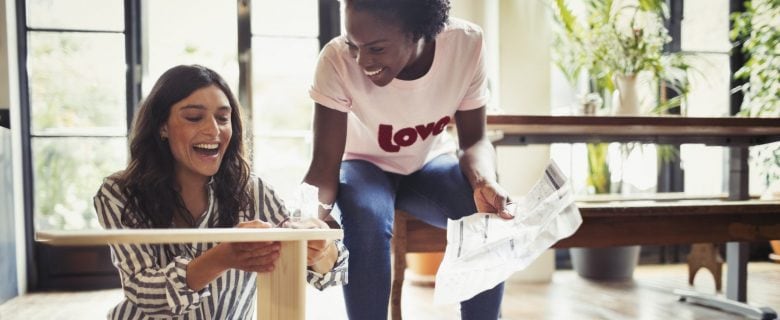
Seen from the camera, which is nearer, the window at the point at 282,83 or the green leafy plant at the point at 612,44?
the green leafy plant at the point at 612,44

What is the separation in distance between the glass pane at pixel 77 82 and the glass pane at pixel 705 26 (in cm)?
333

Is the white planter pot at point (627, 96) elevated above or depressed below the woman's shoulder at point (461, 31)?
below

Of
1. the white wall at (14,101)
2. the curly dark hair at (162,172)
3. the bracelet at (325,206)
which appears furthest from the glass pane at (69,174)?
the bracelet at (325,206)

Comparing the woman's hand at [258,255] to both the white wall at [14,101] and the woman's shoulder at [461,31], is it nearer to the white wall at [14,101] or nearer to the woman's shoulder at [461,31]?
the woman's shoulder at [461,31]

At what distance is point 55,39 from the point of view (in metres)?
2.98

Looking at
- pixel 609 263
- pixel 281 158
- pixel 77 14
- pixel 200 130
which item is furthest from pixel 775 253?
pixel 77 14

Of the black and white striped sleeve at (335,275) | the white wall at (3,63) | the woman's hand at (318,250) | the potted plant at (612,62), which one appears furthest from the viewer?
the white wall at (3,63)

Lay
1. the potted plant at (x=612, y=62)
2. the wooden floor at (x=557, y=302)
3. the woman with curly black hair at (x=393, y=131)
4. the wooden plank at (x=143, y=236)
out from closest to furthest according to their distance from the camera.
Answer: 1. the wooden plank at (x=143, y=236)
2. the woman with curly black hair at (x=393, y=131)
3. the wooden floor at (x=557, y=302)
4. the potted plant at (x=612, y=62)

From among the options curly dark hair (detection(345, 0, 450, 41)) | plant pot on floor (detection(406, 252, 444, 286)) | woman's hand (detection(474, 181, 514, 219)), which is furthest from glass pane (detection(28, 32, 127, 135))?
woman's hand (detection(474, 181, 514, 219))

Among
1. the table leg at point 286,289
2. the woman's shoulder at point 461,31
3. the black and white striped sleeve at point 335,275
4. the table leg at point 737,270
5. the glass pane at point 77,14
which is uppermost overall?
the glass pane at point 77,14

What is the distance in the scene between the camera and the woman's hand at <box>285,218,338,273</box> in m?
0.84

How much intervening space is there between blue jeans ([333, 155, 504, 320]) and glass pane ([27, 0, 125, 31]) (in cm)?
232

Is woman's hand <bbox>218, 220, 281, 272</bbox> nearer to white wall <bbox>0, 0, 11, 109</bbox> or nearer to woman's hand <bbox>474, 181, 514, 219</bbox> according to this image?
woman's hand <bbox>474, 181, 514, 219</bbox>

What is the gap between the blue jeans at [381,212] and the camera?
102cm
